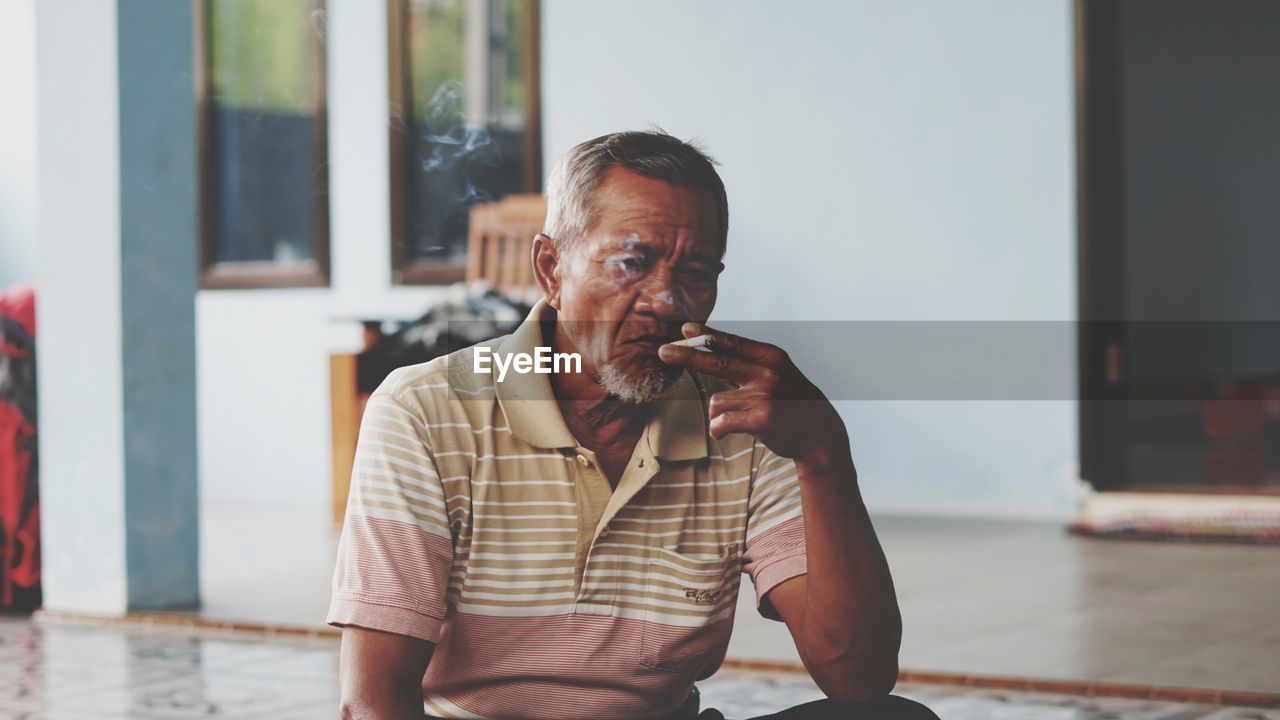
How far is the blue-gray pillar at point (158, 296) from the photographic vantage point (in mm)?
3506

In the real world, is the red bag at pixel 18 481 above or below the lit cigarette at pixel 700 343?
below

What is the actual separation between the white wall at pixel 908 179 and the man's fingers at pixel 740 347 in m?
3.54

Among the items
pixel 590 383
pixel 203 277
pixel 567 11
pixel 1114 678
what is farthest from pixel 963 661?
pixel 203 277

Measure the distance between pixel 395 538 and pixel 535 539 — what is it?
110 millimetres

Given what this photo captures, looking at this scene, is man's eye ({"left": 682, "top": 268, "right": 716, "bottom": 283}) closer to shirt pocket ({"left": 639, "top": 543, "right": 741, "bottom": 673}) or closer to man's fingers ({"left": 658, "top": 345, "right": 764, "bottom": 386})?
man's fingers ({"left": 658, "top": 345, "right": 764, "bottom": 386})

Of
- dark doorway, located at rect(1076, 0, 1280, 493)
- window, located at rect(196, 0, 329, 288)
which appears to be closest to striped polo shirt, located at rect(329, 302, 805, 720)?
window, located at rect(196, 0, 329, 288)

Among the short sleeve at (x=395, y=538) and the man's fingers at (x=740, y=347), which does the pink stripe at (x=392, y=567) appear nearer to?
the short sleeve at (x=395, y=538)

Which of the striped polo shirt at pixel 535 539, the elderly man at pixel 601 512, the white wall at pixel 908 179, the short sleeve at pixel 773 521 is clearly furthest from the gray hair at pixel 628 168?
the white wall at pixel 908 179

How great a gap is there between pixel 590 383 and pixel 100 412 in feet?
8.04

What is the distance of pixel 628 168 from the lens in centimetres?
126

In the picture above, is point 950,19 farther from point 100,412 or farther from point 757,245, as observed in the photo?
point 100,412

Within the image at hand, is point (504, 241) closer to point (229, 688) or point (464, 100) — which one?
point (464, 100)

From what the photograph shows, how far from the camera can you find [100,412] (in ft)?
11.6

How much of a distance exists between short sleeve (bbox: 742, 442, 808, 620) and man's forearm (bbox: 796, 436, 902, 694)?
0.03 m
